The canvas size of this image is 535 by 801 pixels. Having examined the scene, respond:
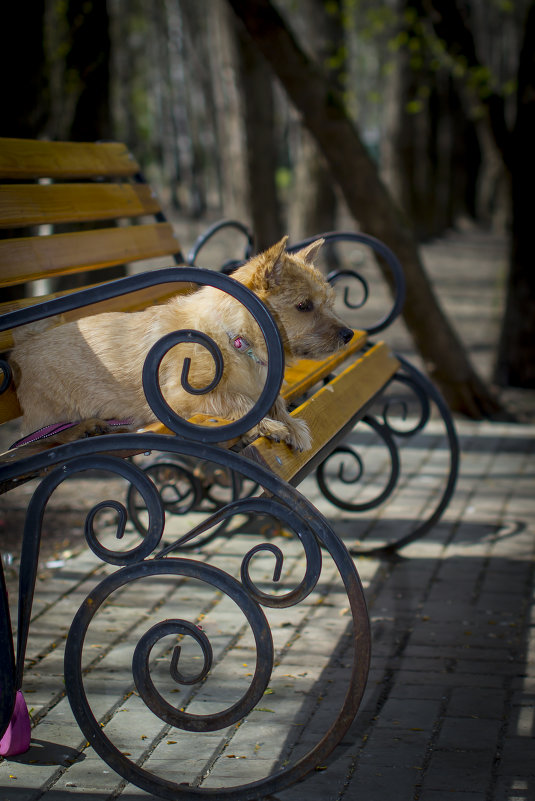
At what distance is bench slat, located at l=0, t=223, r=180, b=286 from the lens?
3604 mm

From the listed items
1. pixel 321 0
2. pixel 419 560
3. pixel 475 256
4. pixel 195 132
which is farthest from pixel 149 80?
pixel 419 560

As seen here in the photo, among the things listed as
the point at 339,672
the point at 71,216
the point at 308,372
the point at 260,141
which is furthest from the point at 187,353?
the point at 260,141

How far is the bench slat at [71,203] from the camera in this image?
3713 mm

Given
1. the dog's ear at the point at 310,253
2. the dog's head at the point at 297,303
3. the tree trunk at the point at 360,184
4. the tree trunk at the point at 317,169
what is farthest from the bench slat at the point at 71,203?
the tree trunk at the point at 317,169

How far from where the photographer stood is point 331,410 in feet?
11.5

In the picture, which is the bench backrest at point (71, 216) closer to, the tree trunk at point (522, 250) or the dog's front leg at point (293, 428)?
the dog's front leg at point (293, 428)

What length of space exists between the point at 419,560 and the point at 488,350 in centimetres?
654

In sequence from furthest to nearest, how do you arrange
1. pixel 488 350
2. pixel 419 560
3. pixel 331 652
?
1. pixel 488 350
2. pixel 419 560
3. pixel 331 652

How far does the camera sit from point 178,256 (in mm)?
Result: 5027

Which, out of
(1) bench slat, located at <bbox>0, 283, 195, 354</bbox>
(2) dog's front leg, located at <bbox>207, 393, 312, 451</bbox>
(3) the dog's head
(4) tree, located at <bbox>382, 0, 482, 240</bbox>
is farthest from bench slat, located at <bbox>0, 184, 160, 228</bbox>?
(4) tree, located at <bbox>382, 0, 482, 240</bbox>

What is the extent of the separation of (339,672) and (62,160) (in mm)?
2572

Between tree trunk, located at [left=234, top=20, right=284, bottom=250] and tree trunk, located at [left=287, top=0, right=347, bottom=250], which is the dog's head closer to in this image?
tree trunk, located at [left=234, top=20, right=284, bottom=250]

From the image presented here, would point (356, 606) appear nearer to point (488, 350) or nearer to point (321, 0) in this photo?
point (488, 350)

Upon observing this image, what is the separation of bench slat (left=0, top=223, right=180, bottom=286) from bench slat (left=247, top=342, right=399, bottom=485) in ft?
3.94
